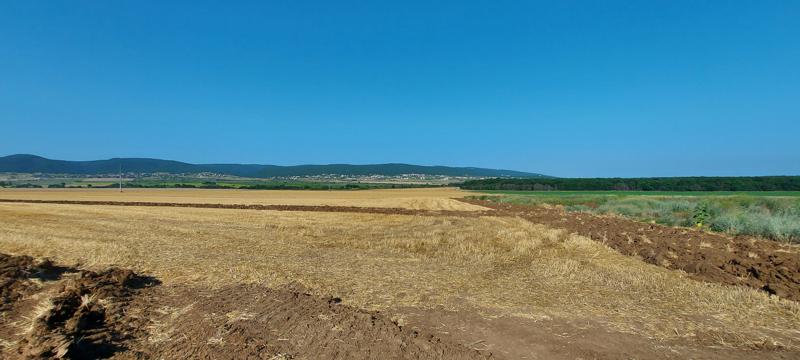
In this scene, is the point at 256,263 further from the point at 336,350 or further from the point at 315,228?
the point at 315,228

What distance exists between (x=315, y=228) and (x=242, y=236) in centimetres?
462

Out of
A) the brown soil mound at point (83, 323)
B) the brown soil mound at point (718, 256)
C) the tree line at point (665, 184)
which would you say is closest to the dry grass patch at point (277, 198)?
the brown soil mound at point (718, 256)

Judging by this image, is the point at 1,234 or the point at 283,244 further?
the point at 1,234

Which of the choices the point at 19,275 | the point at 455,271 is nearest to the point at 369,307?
the point at 455,271

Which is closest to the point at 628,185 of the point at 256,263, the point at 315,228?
the point at 315,228

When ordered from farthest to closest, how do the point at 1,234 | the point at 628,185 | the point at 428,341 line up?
1. the point at 628,185
2. the point at 1,234
3. the point at 428,341

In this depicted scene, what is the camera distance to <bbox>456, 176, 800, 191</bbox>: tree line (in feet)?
308

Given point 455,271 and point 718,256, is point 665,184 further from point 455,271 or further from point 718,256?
point 455,271

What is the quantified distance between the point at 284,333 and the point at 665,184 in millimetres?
119313

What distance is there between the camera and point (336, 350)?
5652mm

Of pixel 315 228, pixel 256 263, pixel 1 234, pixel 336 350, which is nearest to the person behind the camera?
pixel 336 350

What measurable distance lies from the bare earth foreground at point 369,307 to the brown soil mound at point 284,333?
0.10ft

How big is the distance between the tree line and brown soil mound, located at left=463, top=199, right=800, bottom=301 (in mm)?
95471

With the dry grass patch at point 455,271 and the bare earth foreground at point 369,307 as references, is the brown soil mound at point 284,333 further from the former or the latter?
the dry grass patch at point 455,271
